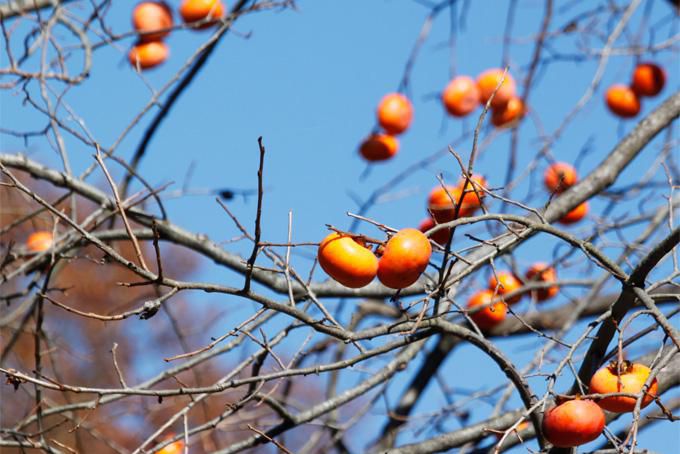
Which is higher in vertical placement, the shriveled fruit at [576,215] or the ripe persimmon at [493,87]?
the ripe persimmon at [493,87]

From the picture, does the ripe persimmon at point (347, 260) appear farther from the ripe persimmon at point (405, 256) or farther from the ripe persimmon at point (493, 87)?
the ripe persimmon at point (493, 87)

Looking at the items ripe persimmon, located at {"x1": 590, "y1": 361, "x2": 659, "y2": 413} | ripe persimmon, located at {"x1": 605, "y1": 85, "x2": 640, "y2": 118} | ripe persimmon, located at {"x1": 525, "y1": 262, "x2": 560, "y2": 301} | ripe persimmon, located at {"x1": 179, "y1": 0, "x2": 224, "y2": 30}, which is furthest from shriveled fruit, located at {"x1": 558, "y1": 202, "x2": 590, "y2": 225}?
ripe persimmon, located at {"x1": 590, "y1": 361, "x2": 659, "y2": 413}

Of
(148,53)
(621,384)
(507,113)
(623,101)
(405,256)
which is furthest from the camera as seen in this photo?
(623,101)

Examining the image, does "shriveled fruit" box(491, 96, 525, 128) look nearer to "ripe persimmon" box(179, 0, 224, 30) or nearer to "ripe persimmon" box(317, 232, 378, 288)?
"ripe persimmon" box(179, 0, 224, 30)

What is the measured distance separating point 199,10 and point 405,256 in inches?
84.2

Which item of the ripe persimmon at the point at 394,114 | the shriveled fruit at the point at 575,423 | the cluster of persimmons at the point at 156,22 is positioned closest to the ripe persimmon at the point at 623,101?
the ripe persimmon at the point at 394,114

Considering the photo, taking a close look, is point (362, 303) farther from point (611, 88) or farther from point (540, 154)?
point (611, 88)

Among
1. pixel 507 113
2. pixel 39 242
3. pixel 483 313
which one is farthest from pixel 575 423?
pixel 507 113

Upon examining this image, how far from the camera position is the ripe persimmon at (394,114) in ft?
12.2

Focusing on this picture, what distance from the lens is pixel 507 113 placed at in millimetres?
3789

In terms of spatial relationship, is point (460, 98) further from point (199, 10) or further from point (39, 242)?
point (39, 242)

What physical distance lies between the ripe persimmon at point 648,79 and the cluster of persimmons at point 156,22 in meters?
1.64

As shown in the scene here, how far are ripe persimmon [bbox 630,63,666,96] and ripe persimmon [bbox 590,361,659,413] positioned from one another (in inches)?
93.8

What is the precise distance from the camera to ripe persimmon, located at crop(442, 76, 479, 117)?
3.81 m
